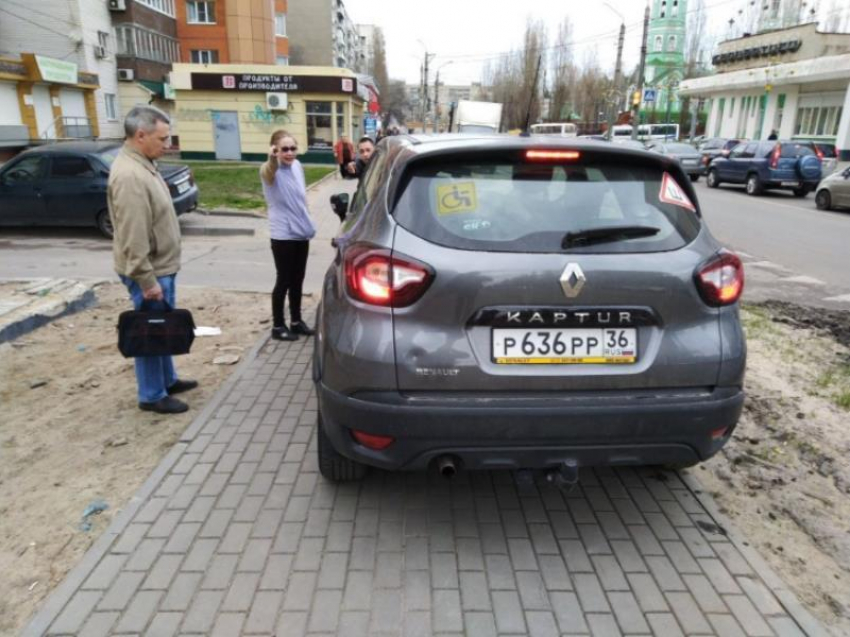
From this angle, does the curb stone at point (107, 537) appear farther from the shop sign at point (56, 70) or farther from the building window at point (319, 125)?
the shop sign at point (56, 70)

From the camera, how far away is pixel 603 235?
265 centimetres

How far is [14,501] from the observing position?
3232mm

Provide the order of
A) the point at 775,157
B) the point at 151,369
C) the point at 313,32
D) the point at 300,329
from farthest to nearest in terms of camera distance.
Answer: the point at 313,32 < the point at 775,157 < the point at 300,329 < the point at 151,369

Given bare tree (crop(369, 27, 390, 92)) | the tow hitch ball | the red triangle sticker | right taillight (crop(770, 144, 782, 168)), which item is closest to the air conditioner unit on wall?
right taillight (crop(770, 144, 782, 168))

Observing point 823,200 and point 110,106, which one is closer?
point 823,200

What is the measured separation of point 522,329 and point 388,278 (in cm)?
57

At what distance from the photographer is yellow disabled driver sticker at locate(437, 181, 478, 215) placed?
2666 mm

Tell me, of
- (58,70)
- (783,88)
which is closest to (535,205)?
(58,70)

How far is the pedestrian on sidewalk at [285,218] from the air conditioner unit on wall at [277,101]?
2545 cm

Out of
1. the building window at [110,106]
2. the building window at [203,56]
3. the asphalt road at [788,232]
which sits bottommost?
the asphalt road at [788,232]

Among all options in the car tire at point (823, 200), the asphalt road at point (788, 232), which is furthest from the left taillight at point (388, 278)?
the car tire at point (823, 200)

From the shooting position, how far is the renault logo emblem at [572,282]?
252 centimetres

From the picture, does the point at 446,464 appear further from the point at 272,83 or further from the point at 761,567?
the point at 272,83

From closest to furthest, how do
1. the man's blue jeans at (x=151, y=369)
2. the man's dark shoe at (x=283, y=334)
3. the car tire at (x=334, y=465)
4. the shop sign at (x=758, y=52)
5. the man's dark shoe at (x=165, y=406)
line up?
the car tire at (x=334, y=465) < the man's blue jeans at (x=151, y=369) < the man's dark shoe at (x=165, y=406) < the man's dark shoe at (x=283, y=334) < the shop sign at (x=758, y=52)
